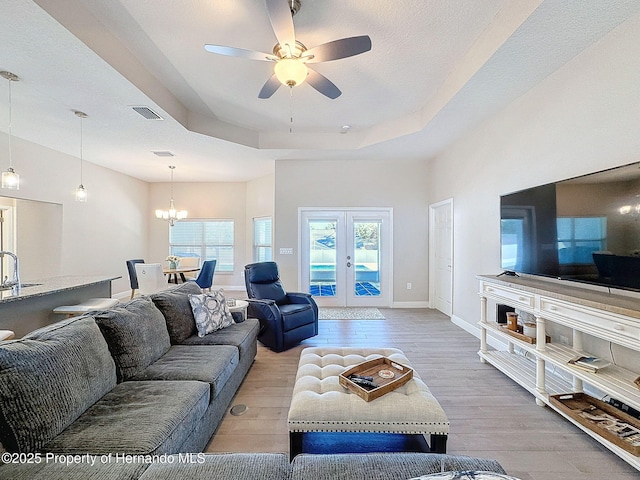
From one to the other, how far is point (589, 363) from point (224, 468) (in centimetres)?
246

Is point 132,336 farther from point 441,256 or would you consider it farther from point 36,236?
point 36,236

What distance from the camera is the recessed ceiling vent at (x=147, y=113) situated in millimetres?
3580

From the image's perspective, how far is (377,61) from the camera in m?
3.07

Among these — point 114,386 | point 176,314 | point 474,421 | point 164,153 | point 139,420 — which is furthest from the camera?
point 164,153

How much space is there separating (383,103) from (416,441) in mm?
3807

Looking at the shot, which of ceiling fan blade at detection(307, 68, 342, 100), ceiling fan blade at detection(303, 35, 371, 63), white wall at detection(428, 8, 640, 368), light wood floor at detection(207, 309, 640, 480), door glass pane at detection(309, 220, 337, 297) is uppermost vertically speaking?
ceiling fan blade at detection(307, 68, 342, 100)

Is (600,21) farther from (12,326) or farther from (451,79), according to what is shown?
(12,326)

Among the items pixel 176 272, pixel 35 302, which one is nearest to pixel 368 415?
pixel 35 302

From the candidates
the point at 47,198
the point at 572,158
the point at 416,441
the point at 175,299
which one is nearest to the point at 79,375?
Answer: the point at 175,299

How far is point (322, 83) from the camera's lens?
108 inches

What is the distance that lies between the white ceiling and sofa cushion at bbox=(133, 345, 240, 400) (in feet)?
8.33

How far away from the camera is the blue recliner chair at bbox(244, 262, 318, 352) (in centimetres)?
364

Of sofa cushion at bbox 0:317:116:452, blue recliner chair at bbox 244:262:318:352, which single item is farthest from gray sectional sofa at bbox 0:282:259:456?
blue recliner chair at bbox 244:262:318:352

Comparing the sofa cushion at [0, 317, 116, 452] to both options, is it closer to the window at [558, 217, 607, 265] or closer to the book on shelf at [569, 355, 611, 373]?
the book on shelf at [569, 355, 611, 373]
